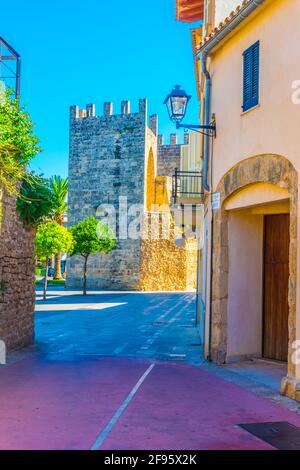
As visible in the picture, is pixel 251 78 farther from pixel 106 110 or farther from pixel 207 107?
pixel 106 110

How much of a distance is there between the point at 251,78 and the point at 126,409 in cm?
566

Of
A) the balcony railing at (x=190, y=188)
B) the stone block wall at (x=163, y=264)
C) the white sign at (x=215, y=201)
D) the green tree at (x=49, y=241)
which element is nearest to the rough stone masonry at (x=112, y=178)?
the stone block wall at (x=163, y=264)

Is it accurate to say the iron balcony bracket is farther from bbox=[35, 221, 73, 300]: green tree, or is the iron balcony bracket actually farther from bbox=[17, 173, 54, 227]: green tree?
bbox=[35, 221, 73, 300]: green tree

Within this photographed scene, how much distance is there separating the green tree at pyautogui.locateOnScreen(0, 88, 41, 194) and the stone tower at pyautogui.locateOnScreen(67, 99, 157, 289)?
3393 centimetres

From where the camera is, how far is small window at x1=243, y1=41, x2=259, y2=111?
31.2 ft

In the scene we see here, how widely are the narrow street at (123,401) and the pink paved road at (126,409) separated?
0.01 meters

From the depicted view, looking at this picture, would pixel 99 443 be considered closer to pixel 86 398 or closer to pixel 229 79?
pixel 86 398

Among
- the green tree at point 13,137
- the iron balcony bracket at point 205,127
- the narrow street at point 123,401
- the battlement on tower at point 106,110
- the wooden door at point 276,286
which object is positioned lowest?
the narrow street at point 123,401

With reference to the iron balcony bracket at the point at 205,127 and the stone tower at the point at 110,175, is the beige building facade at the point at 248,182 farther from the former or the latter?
the stone tower at the point at 110,175

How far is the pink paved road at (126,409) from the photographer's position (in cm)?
562

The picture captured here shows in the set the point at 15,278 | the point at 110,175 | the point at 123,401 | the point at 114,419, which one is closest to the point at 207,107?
the point at 15,278

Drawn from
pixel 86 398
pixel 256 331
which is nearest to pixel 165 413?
pixel 86 398

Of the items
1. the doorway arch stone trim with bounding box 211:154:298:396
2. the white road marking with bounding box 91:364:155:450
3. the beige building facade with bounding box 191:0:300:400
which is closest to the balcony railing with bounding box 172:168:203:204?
the beige building facade with bounding box 191:0:300:400

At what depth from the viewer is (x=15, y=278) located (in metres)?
12.6
